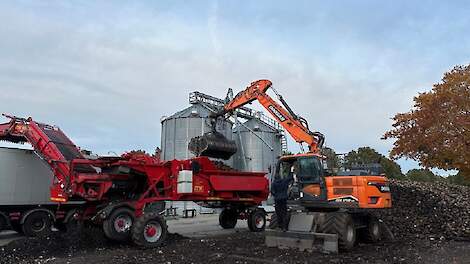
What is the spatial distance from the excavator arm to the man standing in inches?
96.0

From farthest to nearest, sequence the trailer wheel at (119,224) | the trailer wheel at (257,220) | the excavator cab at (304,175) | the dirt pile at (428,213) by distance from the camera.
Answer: the trailer wheel at (257,220) → the dirt pile at (428,213) → the excavator cab at (304,175) → the trailer wheel at (119,224)

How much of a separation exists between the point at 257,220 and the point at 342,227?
631 centimetres

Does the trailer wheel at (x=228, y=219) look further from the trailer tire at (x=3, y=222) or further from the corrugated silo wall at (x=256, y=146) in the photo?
the corrugated silo wall at (x=256, y=146)

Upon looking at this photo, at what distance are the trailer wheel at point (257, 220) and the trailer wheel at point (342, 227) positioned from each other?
5851mm

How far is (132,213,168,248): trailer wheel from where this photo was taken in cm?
1172

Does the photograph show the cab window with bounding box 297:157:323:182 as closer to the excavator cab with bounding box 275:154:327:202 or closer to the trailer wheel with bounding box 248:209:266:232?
the excavator cab with bounding box 275:154:327:202

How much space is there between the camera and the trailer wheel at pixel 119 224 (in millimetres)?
11828

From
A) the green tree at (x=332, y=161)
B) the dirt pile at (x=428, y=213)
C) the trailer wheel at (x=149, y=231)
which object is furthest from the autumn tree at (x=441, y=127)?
the trailer wheel at (x=149, y=231)

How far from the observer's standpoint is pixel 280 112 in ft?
52.3

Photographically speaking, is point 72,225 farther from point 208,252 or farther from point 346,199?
point 346,199

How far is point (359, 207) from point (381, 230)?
2306mm

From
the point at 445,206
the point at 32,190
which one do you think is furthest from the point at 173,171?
the point at 445,206

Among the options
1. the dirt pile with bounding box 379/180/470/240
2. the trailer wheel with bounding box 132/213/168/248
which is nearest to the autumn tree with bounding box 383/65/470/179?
the dirt pile with bounding box 379/180/470/240

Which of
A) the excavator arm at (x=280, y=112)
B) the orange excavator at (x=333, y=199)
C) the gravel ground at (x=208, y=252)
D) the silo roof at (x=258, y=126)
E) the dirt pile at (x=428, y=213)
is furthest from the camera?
the silo roof at (x=258, y=126)
